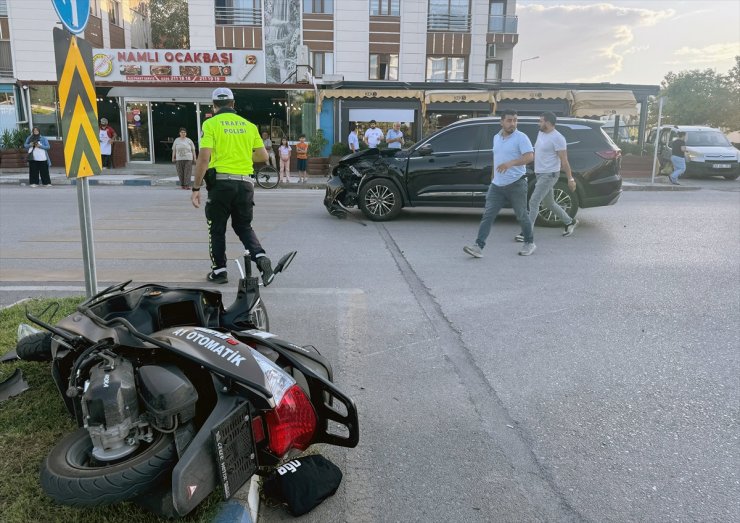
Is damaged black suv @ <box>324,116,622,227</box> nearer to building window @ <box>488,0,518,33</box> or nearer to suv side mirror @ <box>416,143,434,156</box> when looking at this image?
suv side mirror @ <box>416,143,434,156</box>

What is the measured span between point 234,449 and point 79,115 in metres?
2.96

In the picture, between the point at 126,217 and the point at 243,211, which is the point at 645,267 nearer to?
the point at 243,211

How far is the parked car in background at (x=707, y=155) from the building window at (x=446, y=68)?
46.5ft

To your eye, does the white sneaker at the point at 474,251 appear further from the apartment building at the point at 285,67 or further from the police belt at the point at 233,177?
the apartment building at the point at 285,67

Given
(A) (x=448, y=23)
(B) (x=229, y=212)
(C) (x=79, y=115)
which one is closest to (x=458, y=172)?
(B) (x=229, y=212)

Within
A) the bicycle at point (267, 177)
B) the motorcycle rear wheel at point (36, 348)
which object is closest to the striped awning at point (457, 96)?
the bicycle at point (267, 177)

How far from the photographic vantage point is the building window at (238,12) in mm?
32000

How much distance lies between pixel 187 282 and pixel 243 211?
3.45 feet

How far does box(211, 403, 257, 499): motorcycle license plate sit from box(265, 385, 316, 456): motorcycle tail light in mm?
→ 94

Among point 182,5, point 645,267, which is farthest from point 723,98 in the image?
point 645,267

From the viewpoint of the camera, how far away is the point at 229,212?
6371mm

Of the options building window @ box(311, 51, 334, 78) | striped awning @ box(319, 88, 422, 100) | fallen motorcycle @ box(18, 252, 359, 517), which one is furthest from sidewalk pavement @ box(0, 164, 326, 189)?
fallen motorcycle @ box(18, 252, 359, 517)

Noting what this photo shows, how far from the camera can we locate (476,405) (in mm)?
3734

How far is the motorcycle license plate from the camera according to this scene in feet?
7.30
